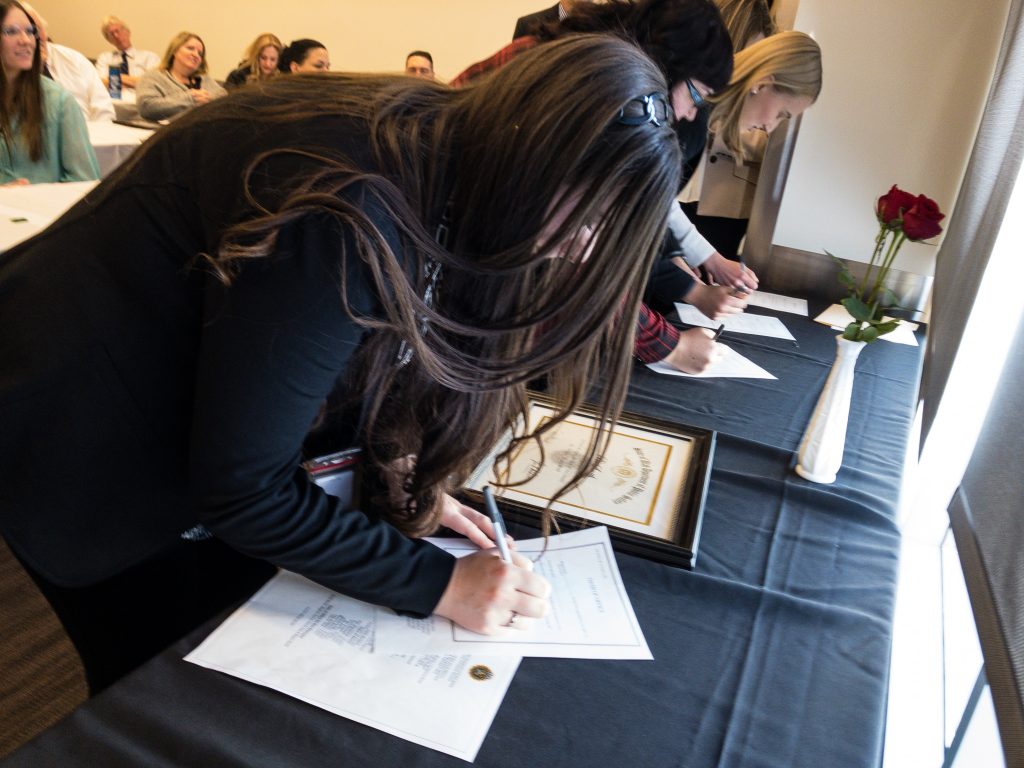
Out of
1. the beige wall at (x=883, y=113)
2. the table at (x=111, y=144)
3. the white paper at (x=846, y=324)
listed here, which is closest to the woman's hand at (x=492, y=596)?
the white paper at (x=846, y=324)

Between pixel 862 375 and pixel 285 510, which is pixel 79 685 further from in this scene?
pixel 862 375

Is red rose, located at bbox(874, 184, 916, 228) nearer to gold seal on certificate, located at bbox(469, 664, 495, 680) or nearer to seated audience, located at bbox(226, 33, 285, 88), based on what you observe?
gold seal on certificate, located at bbox(469, 664, 495, 680)

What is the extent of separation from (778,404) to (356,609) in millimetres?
923

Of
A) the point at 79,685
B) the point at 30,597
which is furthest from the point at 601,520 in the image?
the point at 30,597

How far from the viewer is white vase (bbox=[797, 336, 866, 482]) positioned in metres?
1.05

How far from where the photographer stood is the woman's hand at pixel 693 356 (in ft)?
4.75

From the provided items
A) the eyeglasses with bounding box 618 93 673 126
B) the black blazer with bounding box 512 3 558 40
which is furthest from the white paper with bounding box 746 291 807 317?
the eyeglasses with bounding box 618 93 673 126

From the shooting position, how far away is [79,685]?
59.9 inches

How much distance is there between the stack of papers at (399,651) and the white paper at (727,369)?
71 centimetres

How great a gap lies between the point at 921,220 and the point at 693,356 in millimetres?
505

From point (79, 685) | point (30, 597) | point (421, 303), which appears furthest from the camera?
point (30, 597)

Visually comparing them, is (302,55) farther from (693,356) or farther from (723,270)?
(693,356)

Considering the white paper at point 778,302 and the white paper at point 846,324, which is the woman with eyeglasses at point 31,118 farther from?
the white paper at point 846,324

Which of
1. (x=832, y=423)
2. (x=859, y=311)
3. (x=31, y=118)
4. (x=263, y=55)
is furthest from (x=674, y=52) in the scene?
(x=263, y=55)
